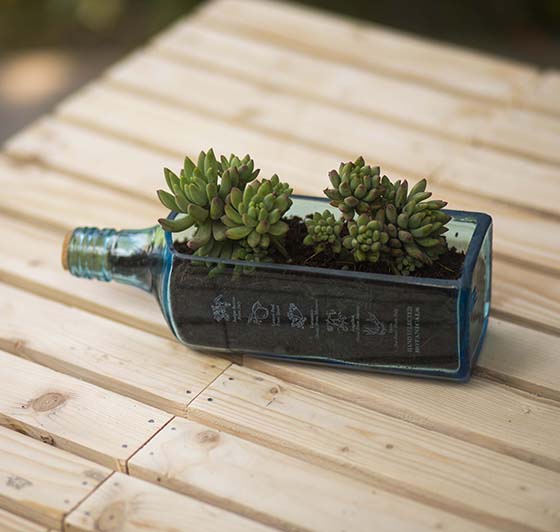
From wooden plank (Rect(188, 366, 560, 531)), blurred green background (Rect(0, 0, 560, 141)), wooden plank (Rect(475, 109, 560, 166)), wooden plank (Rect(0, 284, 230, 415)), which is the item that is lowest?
blurred green background (Rect(0, 0, 560, 141))

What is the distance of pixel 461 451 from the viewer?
3.15ft

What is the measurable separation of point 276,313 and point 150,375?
157mm

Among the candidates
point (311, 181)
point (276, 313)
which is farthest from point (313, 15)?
point (276, 313)

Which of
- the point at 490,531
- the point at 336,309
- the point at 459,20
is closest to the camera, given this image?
the point at 490,531

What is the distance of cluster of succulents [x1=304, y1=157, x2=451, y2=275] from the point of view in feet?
3.18

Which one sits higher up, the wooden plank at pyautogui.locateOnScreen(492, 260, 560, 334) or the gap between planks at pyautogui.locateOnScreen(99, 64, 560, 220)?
the gap between planks at pyautogui.locateOnScreen(99, 64, 560, 220)

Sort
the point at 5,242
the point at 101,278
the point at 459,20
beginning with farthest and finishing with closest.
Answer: the point at 459,20 → the point at 5,242 → the point at 101,278

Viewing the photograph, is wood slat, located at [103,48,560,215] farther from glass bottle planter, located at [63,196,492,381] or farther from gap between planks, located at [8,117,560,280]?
glass bottle planter, located at [63,196,492,381]

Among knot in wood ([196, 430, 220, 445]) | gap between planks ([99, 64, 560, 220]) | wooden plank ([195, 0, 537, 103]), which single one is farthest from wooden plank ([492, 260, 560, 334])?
wooden plank ([195, 0, 537, 103])

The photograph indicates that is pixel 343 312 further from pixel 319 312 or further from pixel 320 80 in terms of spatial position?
pixel 320 80

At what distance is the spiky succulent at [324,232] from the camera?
998 mm

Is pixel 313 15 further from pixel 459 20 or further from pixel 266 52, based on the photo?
pixel 459 20

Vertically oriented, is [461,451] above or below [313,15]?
below

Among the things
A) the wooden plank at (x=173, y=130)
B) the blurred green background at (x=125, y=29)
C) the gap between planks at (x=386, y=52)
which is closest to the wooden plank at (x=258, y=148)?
the wooden plank at (x=173, y=130)
